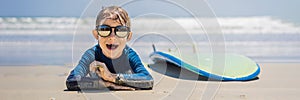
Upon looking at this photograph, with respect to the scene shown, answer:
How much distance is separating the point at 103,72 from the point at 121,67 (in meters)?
0.16

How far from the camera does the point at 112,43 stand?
3543 millimetres

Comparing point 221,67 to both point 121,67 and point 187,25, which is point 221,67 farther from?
point 187,25

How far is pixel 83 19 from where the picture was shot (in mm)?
3629

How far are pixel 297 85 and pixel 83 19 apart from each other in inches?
97.0

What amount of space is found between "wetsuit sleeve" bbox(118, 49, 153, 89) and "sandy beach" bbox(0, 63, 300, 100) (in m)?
0.10

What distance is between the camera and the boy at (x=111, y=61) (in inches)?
138

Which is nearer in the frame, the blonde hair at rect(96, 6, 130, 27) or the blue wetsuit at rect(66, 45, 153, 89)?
the blonde hair at rect(96, 6, 130, 27)

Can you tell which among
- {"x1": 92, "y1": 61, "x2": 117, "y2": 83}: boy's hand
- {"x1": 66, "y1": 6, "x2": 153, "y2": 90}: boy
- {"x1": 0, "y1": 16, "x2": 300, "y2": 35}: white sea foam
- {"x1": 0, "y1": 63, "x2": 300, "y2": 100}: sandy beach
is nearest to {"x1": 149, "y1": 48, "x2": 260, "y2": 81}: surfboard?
{"x1": 0, "y1": 63, "x2": 300, "y2": 100}: sandy beach

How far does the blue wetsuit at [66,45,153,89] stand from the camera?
3680 mm

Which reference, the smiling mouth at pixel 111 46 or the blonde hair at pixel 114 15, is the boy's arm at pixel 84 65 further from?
the blonde hair at pixel 114 15

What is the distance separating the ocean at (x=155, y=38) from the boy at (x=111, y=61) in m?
0.12

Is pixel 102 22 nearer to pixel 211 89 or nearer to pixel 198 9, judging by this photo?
pixel 198 9

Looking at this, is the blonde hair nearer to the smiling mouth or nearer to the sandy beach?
the smiling mouth

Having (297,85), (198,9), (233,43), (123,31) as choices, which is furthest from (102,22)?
(233,43)
